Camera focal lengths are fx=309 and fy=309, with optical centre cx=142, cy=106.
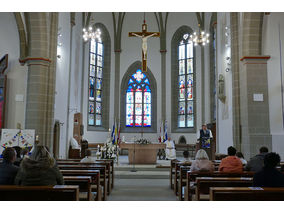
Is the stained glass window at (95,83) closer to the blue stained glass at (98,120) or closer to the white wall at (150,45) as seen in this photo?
the blue stained glass at (98,120)

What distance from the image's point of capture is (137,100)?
19.4 m

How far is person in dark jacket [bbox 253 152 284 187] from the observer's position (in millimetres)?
3582

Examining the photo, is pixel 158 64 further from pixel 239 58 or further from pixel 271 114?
pixel 271 114

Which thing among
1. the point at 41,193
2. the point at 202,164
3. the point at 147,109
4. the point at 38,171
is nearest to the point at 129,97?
the point at 147,109

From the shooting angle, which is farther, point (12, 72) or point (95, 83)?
point (95, 83)

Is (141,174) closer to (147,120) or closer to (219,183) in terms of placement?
(219,183)

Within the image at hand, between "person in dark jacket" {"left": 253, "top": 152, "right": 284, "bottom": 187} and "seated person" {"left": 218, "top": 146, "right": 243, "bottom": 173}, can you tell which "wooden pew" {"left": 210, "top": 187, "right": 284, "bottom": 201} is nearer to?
"person in dark jacket" {"left": 253, "top": 152, "right": 284, "bottom": 187}

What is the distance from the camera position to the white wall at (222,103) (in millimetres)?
11602

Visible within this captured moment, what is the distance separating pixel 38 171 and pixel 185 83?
1581 cm

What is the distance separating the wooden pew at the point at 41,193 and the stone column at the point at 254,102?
24.3 ft

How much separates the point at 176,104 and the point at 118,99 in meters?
3.57

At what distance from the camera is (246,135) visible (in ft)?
31.8

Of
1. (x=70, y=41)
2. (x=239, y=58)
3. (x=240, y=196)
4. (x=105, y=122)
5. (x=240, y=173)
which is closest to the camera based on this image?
(x=240, y=196)
